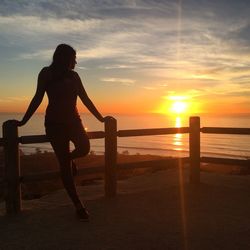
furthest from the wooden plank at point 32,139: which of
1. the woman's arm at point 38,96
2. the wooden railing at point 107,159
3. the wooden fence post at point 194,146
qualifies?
the wooden fence post at point 194,146

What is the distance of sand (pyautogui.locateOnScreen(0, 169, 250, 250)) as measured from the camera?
485cm

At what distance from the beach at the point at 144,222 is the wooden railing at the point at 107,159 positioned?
308mm

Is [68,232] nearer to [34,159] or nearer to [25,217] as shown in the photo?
[25,217]

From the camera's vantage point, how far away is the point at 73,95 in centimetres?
563

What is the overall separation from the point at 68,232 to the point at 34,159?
2355 cm

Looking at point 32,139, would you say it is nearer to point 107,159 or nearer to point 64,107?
point 64,107

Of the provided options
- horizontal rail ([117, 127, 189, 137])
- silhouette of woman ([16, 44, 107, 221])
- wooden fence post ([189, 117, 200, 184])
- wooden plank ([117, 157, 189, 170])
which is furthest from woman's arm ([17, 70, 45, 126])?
wooden fence post ([189, 117, 200, 184])

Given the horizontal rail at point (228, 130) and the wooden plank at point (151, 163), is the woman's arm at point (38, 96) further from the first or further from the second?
the horizontal rail at point (228, 130)

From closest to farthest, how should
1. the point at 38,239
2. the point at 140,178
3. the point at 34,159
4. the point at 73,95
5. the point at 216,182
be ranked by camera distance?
the point at 38,239, the point at 73,95, the point at 216,182, the point at 140,178, the point at 34,159

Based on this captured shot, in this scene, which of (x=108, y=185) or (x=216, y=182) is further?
(x=216, y=182)

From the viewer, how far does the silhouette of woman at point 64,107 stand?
217 inches

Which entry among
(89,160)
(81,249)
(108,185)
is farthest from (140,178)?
(89,160)

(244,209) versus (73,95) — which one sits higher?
(73,95)

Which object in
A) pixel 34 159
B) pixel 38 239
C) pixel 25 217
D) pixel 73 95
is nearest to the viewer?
pixel 38 239
